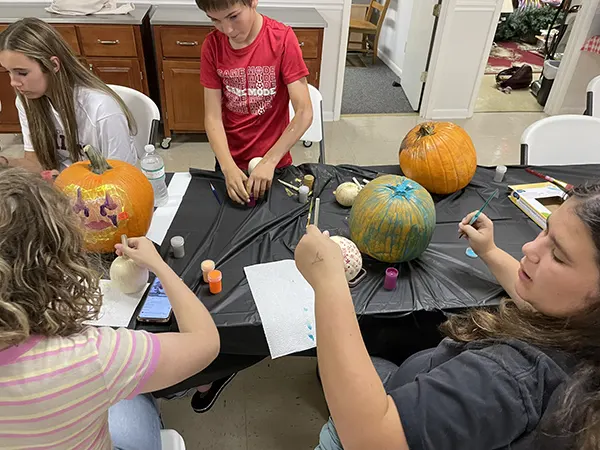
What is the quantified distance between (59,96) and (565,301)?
5.13ft

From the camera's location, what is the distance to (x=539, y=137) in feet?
6.27

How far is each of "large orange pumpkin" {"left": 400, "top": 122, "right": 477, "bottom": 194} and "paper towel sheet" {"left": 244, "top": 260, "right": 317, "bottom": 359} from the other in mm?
580

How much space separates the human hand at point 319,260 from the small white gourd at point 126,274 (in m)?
0.44

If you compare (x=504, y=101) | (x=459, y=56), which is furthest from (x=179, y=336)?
(x=504, y=101)

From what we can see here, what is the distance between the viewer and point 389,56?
193 inches

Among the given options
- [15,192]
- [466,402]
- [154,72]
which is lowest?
[154,72]

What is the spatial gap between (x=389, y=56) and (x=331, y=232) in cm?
414

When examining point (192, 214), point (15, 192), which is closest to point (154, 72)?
point (192, 214)

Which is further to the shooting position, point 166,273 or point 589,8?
point 589,8

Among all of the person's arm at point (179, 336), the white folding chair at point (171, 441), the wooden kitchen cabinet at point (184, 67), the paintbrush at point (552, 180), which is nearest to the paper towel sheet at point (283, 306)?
the person's arm at point (179, 336)

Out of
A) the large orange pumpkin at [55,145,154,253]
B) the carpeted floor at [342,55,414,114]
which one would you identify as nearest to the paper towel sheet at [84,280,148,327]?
the large orange pumpkin at [55,145,154,253]

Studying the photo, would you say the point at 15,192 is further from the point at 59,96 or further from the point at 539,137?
the point at 539,137

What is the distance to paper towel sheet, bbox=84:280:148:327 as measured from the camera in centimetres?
103

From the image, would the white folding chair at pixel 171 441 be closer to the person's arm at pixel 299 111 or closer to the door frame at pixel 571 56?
the person's arm at pixel 299 111
